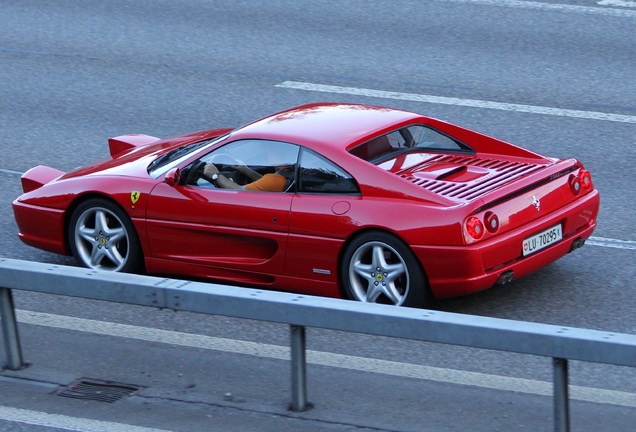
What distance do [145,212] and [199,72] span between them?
5810 mm

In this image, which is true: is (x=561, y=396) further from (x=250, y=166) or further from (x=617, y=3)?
(x=617, y=3)

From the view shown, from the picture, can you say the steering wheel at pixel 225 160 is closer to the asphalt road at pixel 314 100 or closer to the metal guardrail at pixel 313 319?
the asphalt road at pixel 314 100

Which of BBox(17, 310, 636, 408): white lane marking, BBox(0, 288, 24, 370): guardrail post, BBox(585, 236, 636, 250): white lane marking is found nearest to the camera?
BBox(17, 310, 636, 408): white lane marking

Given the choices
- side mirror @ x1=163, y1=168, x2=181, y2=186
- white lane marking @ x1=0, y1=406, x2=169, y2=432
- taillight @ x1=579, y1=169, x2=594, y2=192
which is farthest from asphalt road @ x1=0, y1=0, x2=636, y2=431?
side mirror @ x1=163, y1=168, x2=181, y2=186

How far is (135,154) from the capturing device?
9.36m

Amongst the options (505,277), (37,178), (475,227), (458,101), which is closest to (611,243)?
(505,277)

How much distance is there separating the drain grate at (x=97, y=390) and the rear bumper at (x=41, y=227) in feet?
7.06

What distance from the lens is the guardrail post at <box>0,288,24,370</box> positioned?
22.6ft

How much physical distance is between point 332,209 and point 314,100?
210 inches

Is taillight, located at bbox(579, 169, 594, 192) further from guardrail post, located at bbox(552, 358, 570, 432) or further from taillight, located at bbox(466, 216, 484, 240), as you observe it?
guardrail post, located at bbox(552, 358, 570, 432)

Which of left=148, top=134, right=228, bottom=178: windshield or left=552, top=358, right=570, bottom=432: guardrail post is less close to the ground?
left=148, top=134, right=228, bottom=178: windshield

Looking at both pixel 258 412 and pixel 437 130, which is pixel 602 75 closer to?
pixel 437 130

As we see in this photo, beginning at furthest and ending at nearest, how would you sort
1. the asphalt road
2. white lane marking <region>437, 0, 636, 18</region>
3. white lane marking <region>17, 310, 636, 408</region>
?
1. white lane marking <region>437, 0, 636, 18</region>
2. white lane marking <region>17, 310, 636, 408</region>
3. the asphalt road

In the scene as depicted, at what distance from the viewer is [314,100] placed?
42.8 ft
